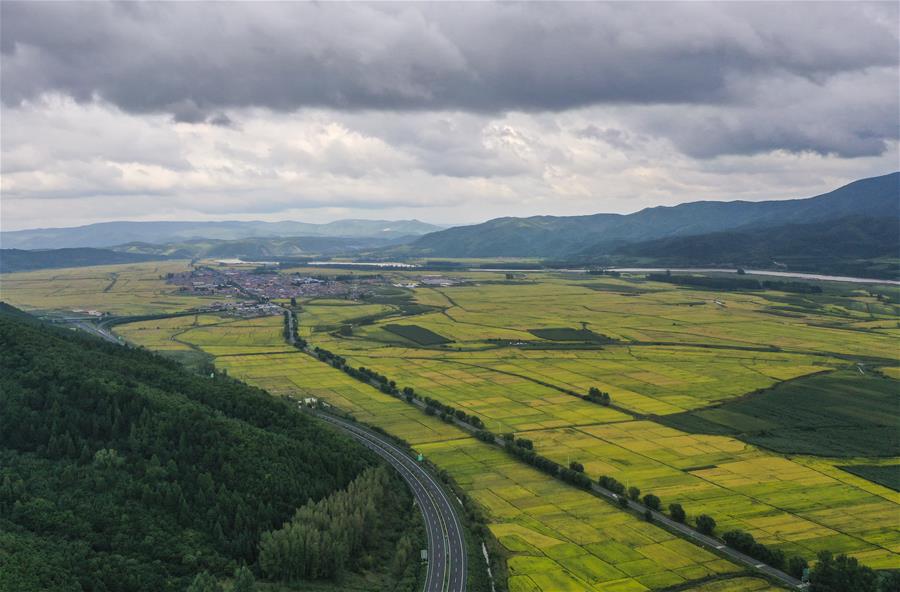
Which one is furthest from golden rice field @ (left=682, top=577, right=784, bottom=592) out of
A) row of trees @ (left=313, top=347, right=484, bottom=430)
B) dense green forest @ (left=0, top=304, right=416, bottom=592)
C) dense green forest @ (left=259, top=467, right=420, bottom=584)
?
row of trees @ (left=313, top=347, right=484, bottom=430)

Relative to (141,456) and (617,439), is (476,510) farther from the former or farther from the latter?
(141,456)

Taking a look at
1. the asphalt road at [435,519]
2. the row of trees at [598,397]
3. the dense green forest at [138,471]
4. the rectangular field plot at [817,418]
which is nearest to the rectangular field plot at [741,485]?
the rectangular field plot at [817,418]

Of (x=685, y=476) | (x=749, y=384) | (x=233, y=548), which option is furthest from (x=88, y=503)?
(x=749, y=384)

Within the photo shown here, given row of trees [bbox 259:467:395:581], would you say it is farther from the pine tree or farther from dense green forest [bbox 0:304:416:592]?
the pine tree

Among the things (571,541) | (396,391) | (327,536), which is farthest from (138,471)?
(396,391)

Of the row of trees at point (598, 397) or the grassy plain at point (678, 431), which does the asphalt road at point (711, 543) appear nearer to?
the grassy plain at point (678, 431)

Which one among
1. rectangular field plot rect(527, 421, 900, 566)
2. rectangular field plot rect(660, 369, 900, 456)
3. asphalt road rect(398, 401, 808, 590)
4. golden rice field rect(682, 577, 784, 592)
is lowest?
golden rice field rect(682, 577, 784, 592)
